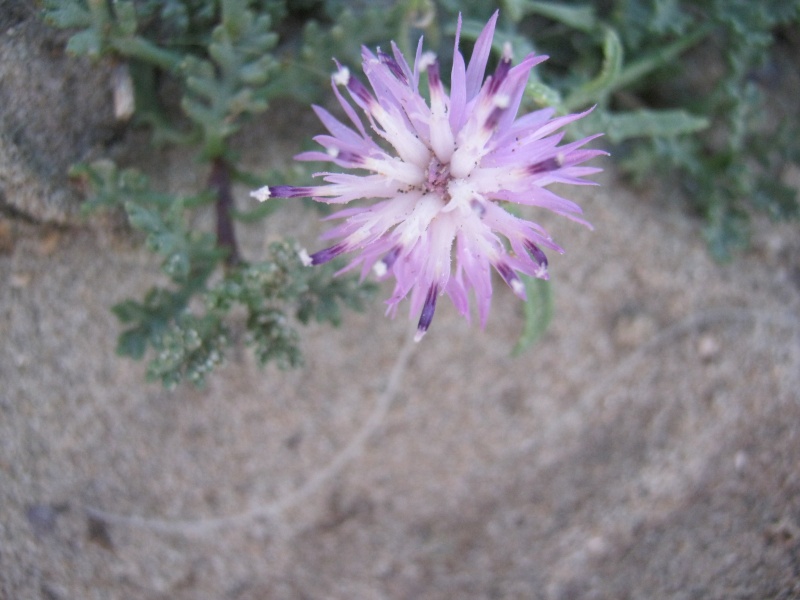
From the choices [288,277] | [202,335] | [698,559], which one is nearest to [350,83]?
[288,277]

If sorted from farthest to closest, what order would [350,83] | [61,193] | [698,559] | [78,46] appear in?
[698,559], [61,193], [78,46], [350,83]

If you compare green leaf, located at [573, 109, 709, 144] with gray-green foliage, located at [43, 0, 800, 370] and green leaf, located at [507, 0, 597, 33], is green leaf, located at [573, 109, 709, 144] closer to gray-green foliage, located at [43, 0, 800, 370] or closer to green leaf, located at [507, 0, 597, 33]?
gray-green foliage, located at [43, 0, 800, 370]

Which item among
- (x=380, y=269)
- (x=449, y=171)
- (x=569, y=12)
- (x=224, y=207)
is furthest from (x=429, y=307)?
(x=569, y=12)

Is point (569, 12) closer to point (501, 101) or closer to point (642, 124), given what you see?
point (642, 124)

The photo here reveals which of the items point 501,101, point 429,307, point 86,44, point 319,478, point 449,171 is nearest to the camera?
point 501,101

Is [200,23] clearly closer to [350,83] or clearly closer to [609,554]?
[350,83]
